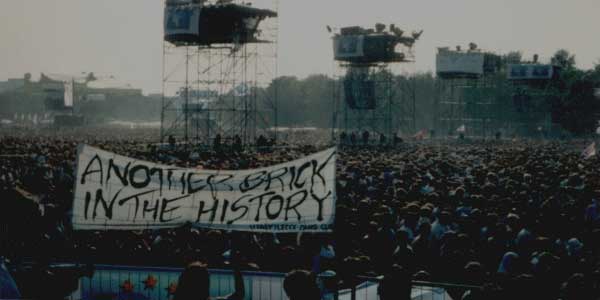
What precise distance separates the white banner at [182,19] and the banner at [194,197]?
38.4 metres

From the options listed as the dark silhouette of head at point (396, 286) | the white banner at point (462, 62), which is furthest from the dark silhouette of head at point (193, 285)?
the white banner at point (462, 62)

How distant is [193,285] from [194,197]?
1314mm

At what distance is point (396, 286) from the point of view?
7195mm

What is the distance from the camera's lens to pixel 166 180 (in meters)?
7.58

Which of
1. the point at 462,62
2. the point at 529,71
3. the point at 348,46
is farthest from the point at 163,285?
the point at 529,71

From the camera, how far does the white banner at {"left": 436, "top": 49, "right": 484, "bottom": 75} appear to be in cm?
7138

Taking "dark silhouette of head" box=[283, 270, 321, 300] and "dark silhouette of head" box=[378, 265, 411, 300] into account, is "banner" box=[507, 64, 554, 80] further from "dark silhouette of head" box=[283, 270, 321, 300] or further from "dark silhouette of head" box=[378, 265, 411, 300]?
"dark silhouette of head" box=[283, 270, 321, 300]

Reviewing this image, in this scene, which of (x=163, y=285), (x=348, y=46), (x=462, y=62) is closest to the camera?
(x=163, y=285)

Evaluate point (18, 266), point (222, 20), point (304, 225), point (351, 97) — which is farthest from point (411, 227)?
point (351, 97)

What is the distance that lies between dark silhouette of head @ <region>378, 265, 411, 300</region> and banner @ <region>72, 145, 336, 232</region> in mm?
729

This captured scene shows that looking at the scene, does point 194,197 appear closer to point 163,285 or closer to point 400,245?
point 163,285

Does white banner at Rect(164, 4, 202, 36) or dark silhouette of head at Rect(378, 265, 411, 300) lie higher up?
white banner at Rect(164, 4, 202, 36)

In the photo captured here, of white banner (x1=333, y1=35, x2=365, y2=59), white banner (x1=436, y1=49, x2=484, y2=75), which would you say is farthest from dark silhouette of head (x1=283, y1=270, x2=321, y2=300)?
white banner (x1=436, y1=49, x2=484, y2=75)

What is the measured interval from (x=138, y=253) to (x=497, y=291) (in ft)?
17.0
